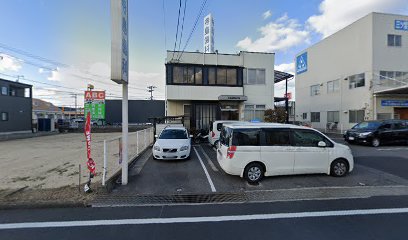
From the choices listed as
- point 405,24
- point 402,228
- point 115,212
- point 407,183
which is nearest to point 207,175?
point 115,212

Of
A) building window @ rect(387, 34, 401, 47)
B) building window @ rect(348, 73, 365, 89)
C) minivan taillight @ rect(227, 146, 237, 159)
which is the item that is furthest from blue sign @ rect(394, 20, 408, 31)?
minivan taillight @ rect(227, 146, 237, 159)

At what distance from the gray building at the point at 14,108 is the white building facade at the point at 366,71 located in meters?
36.8

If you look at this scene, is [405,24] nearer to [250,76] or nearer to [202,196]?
[250,76]

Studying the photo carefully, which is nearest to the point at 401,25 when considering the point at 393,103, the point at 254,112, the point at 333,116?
the point at 393,103

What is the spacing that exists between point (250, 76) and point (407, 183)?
39.5 feet

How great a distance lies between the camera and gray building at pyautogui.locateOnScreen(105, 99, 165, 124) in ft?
130

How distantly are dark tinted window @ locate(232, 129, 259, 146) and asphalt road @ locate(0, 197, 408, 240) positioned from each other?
5.97 ft

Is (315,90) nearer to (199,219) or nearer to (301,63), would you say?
(301,63)

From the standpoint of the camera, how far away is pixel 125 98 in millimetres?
5621

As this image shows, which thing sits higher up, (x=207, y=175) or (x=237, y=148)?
(x=237, y=148)

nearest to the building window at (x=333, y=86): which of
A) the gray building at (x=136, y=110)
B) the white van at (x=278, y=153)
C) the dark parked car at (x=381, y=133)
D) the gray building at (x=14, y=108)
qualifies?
the dark parked car at (x=381, y=133)

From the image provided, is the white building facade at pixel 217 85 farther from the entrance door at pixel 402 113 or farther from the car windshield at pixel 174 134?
the entrance door at pixel 402 113

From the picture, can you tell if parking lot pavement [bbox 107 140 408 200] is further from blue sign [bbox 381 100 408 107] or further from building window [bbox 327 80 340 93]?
building window [bbox 327 80 340 93]

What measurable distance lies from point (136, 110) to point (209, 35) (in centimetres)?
2287
